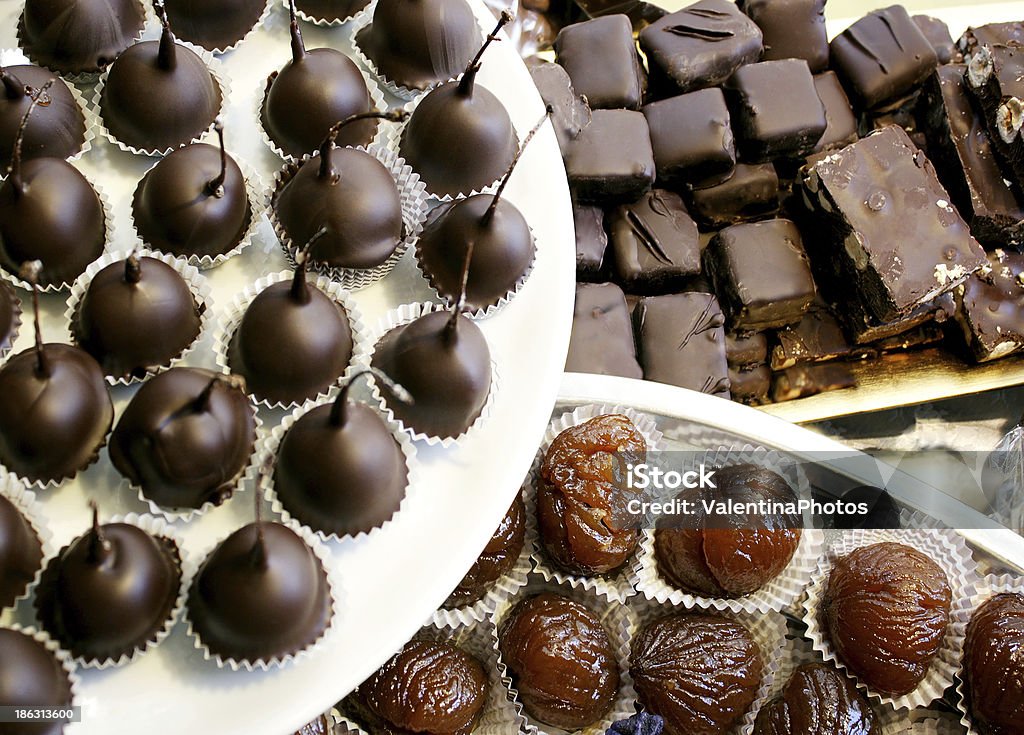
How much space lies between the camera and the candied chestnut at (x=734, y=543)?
1.64 metres

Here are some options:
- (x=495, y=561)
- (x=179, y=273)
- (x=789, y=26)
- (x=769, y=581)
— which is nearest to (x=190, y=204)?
(x=179, y=273)

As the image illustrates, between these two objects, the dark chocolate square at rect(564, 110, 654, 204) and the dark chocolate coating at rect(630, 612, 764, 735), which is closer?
the dark chocolate coating at rect(630, 612, 764, 735)

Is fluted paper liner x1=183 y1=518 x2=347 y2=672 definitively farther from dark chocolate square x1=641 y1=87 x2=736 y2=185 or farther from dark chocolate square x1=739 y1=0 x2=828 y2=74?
dark chocolate square x1=739 y1=0 x2=828 y2=74

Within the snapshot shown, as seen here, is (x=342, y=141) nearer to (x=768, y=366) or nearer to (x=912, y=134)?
(x=768, y=366)

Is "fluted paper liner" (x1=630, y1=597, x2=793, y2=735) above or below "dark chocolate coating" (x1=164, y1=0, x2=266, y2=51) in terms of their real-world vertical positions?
below

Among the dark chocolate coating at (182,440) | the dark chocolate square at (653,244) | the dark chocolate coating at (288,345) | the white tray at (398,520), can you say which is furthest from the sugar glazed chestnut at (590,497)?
the dark chocolate square at (653,244)

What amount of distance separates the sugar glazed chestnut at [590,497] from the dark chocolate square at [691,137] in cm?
102

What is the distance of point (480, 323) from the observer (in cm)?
151

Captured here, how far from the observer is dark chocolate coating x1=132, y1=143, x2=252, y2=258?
141cm

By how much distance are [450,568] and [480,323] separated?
0.42m

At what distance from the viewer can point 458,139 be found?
149 cm

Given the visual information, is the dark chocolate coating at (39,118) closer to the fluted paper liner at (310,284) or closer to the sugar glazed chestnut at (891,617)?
the fluted paper liner at (310,284)

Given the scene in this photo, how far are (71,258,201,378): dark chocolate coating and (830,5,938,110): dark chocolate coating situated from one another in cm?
213

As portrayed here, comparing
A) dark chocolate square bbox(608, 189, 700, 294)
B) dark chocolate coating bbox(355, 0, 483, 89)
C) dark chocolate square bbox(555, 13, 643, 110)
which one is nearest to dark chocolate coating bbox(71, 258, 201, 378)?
dark chocolate coating bbox(355, 0, 483, 89)
